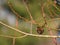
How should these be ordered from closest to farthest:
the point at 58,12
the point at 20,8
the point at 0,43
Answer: the point at 58,12
the point at 0,43
the point at 20,8

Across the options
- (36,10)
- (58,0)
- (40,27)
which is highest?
(36,10)

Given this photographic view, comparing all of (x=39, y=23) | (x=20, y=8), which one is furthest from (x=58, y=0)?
(x=20, y=8)

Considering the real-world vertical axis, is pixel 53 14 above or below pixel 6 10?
below

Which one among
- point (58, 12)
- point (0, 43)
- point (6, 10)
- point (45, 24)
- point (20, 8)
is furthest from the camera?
point (6, 10)

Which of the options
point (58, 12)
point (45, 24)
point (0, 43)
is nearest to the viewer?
point (45, 24)

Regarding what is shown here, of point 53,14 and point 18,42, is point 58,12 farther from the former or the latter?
point 18,42

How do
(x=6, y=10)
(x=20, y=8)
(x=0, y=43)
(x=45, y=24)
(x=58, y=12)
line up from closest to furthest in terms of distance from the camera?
(x=45, y=24)
(x=58, y=12)
(x=0, y=43)
(x=20, y=8)
(x=6, y=10)

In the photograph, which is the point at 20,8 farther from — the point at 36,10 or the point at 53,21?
the point at 53,21

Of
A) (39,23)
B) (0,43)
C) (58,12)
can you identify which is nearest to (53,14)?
(58,12)

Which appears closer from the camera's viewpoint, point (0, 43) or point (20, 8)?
point (0, 43)
